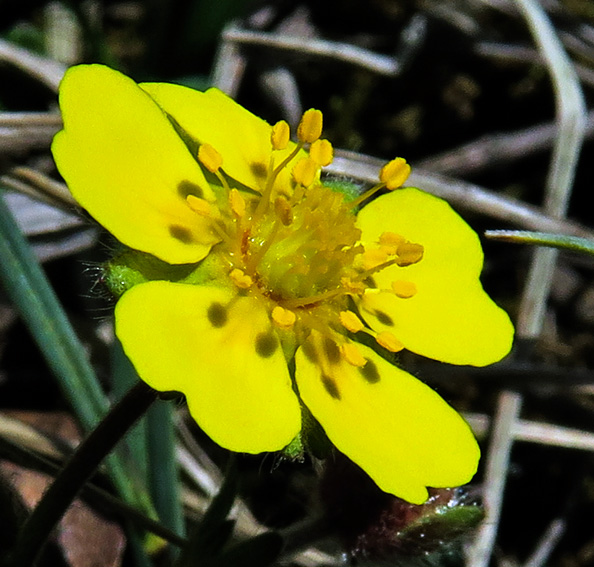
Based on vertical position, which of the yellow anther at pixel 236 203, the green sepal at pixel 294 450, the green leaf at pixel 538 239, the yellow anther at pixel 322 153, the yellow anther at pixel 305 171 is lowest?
the green sepal at pixel 294 450

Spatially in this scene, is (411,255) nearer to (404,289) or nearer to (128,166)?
(404,289)

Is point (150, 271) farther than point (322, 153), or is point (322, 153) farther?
point (322, 153)

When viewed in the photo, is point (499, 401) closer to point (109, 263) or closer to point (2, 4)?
point (109, 263)

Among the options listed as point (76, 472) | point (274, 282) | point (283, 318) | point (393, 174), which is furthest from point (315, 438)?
point (393, 174)

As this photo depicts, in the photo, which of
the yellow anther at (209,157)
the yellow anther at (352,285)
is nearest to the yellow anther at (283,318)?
the yellow anther at (352,285)

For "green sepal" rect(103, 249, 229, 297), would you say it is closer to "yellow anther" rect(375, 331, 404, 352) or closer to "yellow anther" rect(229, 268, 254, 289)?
"yellow anther" rect(229, 268, 254, 289)

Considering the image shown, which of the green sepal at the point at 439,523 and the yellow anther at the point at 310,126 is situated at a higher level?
the yellow anther at the point at 310,126

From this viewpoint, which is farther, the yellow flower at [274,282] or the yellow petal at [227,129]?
the yellow petal at [227,129]

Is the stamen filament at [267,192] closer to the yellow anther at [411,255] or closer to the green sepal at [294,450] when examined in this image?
the yellow anther at [411,255]
